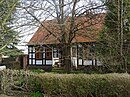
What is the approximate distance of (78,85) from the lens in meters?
10.0

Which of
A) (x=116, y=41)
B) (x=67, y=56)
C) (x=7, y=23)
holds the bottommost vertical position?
(x=67, y=56)

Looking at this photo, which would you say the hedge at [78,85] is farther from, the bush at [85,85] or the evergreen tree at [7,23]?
the evergreen tree at [7,23]

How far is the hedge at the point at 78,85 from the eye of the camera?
9.16 meters

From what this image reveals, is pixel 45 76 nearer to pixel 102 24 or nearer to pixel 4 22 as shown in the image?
pixel 4 22

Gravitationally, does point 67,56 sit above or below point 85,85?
above

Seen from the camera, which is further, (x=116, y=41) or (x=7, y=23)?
(x=116, y=41)

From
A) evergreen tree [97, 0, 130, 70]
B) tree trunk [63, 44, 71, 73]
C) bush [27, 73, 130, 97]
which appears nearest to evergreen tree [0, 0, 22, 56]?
bush [27, 73, 130, 97]

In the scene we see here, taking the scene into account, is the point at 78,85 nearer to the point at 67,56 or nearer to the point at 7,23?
the point at 7,23

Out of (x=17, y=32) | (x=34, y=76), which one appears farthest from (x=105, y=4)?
(x=17, y=32)

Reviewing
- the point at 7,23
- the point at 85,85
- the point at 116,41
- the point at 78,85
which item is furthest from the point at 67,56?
the point at 7,23

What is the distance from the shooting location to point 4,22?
8.46 metres

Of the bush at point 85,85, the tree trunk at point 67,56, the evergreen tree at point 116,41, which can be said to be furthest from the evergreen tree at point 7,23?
the tree trunk at point 67,56

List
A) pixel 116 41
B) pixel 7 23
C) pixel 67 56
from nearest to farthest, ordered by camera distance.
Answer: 1. pixel 7 23
2. pixel 116 41
3. pixel 67 56

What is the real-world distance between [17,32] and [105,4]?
872 cm
